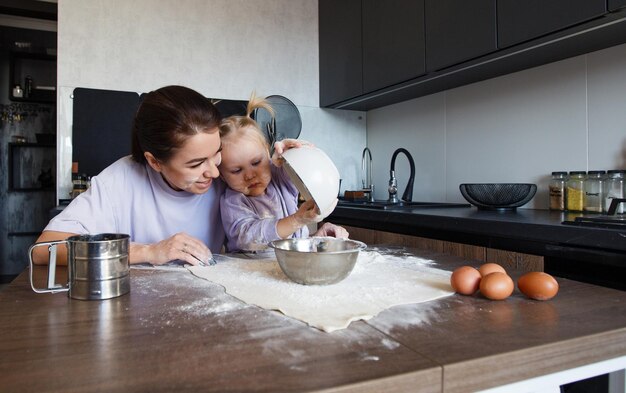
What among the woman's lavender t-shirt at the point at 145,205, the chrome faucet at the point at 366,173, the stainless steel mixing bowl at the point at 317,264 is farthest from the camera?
the chrome faucet at the point at 366,173

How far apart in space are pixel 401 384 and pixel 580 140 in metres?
1.78

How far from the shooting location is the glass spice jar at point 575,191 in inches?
69.9

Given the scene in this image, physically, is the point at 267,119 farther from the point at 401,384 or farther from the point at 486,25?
the point at 401,384

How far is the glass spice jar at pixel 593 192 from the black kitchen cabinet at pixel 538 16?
1.90 feet

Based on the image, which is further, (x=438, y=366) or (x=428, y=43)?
(x=428, y=43)

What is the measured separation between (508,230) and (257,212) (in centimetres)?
82

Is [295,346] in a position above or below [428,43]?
below

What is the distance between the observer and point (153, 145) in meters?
1.17

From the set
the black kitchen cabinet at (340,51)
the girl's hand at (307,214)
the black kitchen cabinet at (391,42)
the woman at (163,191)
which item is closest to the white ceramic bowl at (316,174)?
the girl's hand at (307,214)

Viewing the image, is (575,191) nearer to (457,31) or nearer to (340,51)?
(457,31)

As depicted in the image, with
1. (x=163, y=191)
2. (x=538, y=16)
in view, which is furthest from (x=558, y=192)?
(x=163, y=191)

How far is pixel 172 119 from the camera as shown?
→ 43.8 inches

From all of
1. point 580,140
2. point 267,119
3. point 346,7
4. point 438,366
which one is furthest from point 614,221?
point 346,7

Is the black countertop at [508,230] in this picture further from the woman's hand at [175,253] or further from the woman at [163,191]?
the woman's hand at [175,253]
